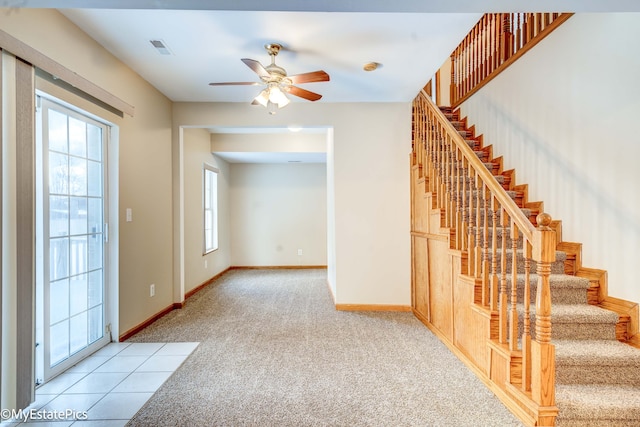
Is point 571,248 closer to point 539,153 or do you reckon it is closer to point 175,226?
point 539,153

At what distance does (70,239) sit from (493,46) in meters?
5.00

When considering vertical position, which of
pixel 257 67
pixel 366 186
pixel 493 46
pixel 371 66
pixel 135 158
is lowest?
pixel 366 186

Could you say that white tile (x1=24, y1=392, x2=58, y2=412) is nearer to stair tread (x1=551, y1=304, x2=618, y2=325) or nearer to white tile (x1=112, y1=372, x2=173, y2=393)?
white tile (x1=112, y1=372, x2=173, y2=393)

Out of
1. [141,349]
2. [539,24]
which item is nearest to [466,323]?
[141,349]

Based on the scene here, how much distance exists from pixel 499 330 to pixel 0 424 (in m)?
3.06

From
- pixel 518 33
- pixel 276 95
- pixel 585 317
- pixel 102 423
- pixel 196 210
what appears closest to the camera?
pixel 102 423

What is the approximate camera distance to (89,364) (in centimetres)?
256

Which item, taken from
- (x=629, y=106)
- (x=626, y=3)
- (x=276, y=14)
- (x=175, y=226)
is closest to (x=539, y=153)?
(x=629, y=106)

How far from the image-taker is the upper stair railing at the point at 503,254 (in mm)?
1748

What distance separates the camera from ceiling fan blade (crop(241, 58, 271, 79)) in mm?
2309

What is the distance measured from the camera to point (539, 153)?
124 inches

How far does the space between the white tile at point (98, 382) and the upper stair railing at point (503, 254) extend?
2676 mm

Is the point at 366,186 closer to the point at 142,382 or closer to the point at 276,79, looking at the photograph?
the point at 276,79

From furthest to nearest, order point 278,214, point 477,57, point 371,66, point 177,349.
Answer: point 278,214 < point 477,57 < point 371,66 < point 177,349
